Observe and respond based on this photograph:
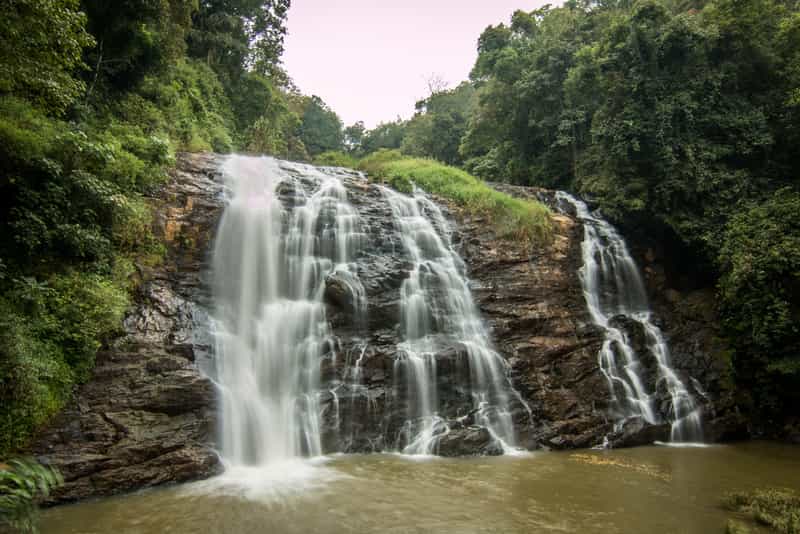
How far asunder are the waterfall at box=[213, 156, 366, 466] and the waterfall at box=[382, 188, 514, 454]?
1.39 m

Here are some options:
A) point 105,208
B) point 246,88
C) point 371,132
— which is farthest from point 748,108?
point 371,132

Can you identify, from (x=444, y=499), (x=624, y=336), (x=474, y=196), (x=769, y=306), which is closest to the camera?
(x=444, y=499)

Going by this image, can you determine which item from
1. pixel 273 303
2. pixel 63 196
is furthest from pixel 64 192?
pixel 273 303

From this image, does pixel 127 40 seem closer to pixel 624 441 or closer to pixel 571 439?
pixel 571 439

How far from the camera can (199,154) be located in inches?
523

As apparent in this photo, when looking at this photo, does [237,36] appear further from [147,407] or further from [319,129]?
[319,129]

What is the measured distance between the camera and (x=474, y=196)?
14336mm


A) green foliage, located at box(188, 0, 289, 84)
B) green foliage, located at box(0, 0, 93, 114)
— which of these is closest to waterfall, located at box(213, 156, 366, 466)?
green foliage, located at box(0, 0, 93, 114)

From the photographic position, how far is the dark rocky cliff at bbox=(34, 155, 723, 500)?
21.4 feet

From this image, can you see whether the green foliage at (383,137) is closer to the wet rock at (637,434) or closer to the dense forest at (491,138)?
the dense forest at (491,138)

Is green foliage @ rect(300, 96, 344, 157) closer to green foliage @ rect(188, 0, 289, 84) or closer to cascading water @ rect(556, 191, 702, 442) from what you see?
green foliage @ rect(188, 0, 289, 84)

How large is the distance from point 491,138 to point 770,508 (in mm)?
20378

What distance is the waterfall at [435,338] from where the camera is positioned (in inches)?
360

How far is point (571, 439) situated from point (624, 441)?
1161 mm
